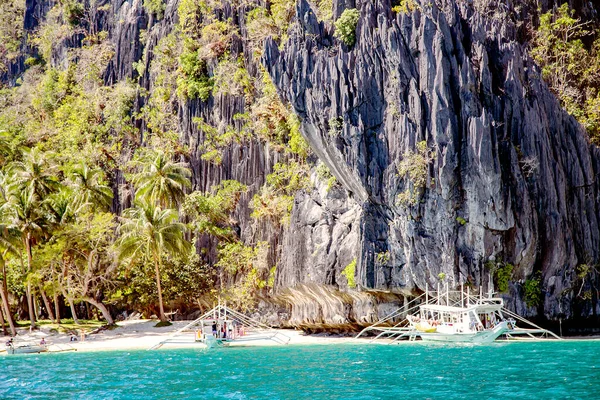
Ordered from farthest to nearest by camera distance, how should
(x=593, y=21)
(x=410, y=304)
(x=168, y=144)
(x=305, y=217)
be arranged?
(x=168, y=144), (x=593, y=21), (x=305, y=217), (x=410, y=304)

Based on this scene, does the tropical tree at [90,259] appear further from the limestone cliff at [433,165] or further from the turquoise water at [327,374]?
the limestone cliff at [433,165]

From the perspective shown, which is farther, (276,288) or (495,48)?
(276,288)

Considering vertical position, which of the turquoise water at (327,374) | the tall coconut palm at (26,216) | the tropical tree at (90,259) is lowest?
the turquoise water at (327,374)

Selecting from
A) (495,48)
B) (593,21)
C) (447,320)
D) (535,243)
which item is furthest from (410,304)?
(593,21)

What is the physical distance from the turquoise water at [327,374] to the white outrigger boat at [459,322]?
53.8 inches

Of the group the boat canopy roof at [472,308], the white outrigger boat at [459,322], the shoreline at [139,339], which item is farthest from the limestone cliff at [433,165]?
the boat canopy roof at [472,308]

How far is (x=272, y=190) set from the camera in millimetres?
55375

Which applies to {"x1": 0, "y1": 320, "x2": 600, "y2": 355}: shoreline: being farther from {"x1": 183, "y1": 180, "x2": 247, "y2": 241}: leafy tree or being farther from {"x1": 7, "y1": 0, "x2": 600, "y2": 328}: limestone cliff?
{"x1": 183, "y1": 180, "x2": 247, "y2": 241}: leafy tree

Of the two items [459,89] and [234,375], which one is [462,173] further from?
[234,375]

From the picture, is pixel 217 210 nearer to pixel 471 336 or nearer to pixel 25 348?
pixel 25 348

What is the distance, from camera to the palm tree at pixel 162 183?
5734 centimetres

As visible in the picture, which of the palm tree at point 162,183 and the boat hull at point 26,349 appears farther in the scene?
the palm tree at point 162,183

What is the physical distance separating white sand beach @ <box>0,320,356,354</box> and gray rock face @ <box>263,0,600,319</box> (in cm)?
433

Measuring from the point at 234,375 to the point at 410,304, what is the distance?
18917 millimetres
